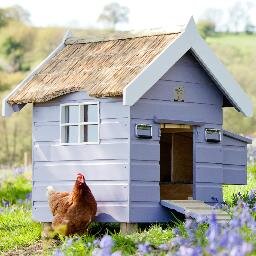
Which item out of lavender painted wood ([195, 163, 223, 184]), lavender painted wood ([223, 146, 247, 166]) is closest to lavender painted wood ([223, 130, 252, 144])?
lavender painted wood ([223, 146, 247, 166])

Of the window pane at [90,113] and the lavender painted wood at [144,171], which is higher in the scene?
the window pane at [90,113]

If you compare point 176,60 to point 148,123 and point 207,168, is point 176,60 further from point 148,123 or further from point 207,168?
point 207,168

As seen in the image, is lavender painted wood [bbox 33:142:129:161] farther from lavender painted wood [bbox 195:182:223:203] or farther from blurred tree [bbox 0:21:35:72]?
blurred tree [bbox 0:21:35:72]

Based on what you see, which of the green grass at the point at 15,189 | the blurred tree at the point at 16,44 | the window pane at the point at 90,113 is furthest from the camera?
the blurred tree at the point at 16,44

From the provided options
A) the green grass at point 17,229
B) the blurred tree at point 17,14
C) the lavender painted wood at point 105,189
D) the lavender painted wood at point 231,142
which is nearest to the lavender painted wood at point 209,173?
the lavender painted wood at point 231,142

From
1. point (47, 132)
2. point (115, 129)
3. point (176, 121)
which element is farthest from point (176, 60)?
point (47, 132)

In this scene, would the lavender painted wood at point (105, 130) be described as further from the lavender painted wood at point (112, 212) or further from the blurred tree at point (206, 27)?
the blurred tree at point (206, 27)

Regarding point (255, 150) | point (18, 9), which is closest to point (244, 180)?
point (255, 150)

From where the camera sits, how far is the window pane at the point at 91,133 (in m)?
14.3

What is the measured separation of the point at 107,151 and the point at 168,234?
1714 mm

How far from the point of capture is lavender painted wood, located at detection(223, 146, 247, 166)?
50.3ft

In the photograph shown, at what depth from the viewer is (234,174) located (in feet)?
50.8

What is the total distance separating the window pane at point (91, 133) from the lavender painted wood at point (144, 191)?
959 mm

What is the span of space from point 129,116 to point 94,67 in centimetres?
143
